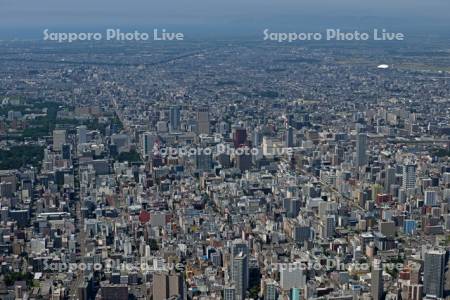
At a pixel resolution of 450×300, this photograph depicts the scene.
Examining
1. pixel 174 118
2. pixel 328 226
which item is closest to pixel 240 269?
pixel 328 226

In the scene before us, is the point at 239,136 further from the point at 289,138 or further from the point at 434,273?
the point at 434,273

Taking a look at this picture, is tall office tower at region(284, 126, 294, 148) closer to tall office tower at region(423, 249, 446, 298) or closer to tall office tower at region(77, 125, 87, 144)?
tall office tower at region(77, 125, 87, 144)

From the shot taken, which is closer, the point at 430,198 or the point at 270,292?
the point at 270,292

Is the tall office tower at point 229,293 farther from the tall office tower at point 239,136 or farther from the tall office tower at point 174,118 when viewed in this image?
the tall office tower at point 174,118

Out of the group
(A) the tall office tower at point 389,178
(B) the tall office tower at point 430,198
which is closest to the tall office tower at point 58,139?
(A) the tall office tower at point 389,178

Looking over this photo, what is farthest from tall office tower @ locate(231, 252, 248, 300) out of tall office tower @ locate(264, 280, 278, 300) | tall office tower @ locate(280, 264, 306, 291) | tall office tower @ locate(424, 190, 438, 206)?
tall office tower @ locate(424, 190, 438, 206)

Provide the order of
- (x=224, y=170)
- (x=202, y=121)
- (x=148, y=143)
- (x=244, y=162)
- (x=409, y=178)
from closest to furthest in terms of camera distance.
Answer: (x=409, y=178) < (x=224, y=170) < (x=244, y=162) < (x=148, y=143) < (x=202, y=121)

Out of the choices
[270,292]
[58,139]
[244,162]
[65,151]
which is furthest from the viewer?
[58,139]

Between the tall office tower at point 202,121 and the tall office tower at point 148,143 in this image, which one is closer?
the tall office tower at point 148,143
